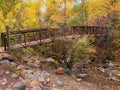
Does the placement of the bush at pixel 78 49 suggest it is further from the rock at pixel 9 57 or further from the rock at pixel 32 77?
the rock at pixel 9 57

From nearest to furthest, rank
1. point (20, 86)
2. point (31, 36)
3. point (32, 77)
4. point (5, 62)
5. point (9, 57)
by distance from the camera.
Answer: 1. point (20, 86)
2. point (32, 77)
3. point (5, 62)
4. point (9, 57)
5. point (31, 36)

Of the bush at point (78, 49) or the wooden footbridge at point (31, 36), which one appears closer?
the wooden footbridge at point (31, 36)

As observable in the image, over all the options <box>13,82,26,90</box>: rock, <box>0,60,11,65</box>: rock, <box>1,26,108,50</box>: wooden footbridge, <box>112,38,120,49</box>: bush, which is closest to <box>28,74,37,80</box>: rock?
<box>13,82,26,90</box>: rock

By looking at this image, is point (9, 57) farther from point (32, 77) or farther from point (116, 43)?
point (116, 43)

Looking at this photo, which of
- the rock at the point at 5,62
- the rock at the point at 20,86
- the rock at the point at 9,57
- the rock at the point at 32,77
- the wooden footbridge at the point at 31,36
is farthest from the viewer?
the wooden footbridge at the point at 31,36

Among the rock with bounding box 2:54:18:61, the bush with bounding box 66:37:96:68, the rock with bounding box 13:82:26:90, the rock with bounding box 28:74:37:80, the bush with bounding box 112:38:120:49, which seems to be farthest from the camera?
the bush with bounding box 112:38:120:49

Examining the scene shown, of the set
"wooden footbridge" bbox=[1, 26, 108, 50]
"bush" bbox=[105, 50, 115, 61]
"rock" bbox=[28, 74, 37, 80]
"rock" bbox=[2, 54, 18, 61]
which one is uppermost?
"wooden footbridge" bbox=[1, 26, 108, 50]

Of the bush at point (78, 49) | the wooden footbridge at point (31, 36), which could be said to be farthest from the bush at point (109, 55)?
the wooden footbridge at point (31, 36)

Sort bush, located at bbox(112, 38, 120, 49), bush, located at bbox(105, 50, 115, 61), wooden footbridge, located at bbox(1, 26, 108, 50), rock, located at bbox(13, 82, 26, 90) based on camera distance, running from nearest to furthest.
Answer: rock, located at bbox(13, 82, 26, 90), wooden footbridge, located at bbox(1, 26, 108, 50), bush, located at bbox(105, 50, 115, 61), bush, located at bbox(112, 38, 120, 49)

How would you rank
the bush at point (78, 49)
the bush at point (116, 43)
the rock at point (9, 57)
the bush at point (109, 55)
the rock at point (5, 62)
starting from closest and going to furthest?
the rock at point (5, 62)
the rock at point (9, 57)
the bush at point (78, 49)
the bush at point (109, 55)
the bush at point (116, 43)

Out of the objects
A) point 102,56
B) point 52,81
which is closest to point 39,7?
point 102,56

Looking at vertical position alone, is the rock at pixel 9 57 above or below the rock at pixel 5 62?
above

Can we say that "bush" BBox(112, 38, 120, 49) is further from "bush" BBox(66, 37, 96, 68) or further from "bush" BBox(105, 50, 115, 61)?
"bush" BBox(66, 37, 96, 68)

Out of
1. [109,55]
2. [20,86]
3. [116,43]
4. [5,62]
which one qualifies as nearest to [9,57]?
[5,62]
